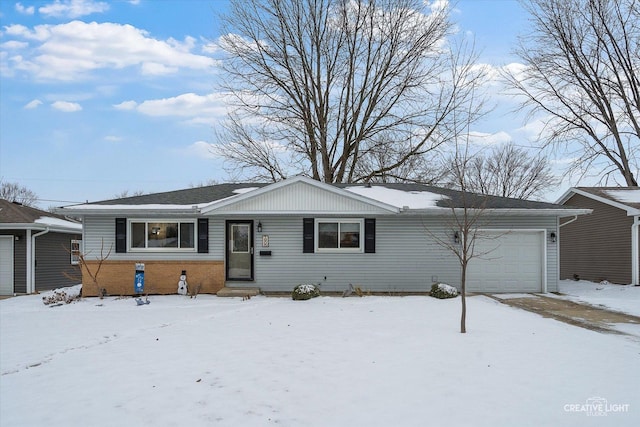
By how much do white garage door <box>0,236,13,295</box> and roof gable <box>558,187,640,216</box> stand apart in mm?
20573

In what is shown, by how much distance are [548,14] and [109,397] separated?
26.9 m

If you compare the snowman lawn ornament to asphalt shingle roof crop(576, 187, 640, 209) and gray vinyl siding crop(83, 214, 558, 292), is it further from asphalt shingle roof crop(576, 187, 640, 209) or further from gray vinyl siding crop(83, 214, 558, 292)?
asphalt shingle roof crop(576, 187, 640, 209)

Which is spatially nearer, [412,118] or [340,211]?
[340,211]

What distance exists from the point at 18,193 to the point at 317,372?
176ft

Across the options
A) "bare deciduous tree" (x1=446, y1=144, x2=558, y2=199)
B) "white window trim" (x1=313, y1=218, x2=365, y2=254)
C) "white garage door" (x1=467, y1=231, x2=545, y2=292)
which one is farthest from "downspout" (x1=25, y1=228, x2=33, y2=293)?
"bare deciduous tree" (x1=446, y1=144, x2=558, y2=199)

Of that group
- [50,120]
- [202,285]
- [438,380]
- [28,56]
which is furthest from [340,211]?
[50,120]

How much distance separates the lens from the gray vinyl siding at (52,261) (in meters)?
16.1

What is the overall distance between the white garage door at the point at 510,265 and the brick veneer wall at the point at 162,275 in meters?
7.45

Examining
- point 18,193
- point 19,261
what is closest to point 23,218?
point 19,261

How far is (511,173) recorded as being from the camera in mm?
34094

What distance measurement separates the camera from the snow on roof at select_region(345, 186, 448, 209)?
42.7ft

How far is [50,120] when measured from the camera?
18.7m

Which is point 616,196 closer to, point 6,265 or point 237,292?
point 237,292

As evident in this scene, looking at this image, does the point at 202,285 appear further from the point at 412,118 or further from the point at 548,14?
the point at 548,14
